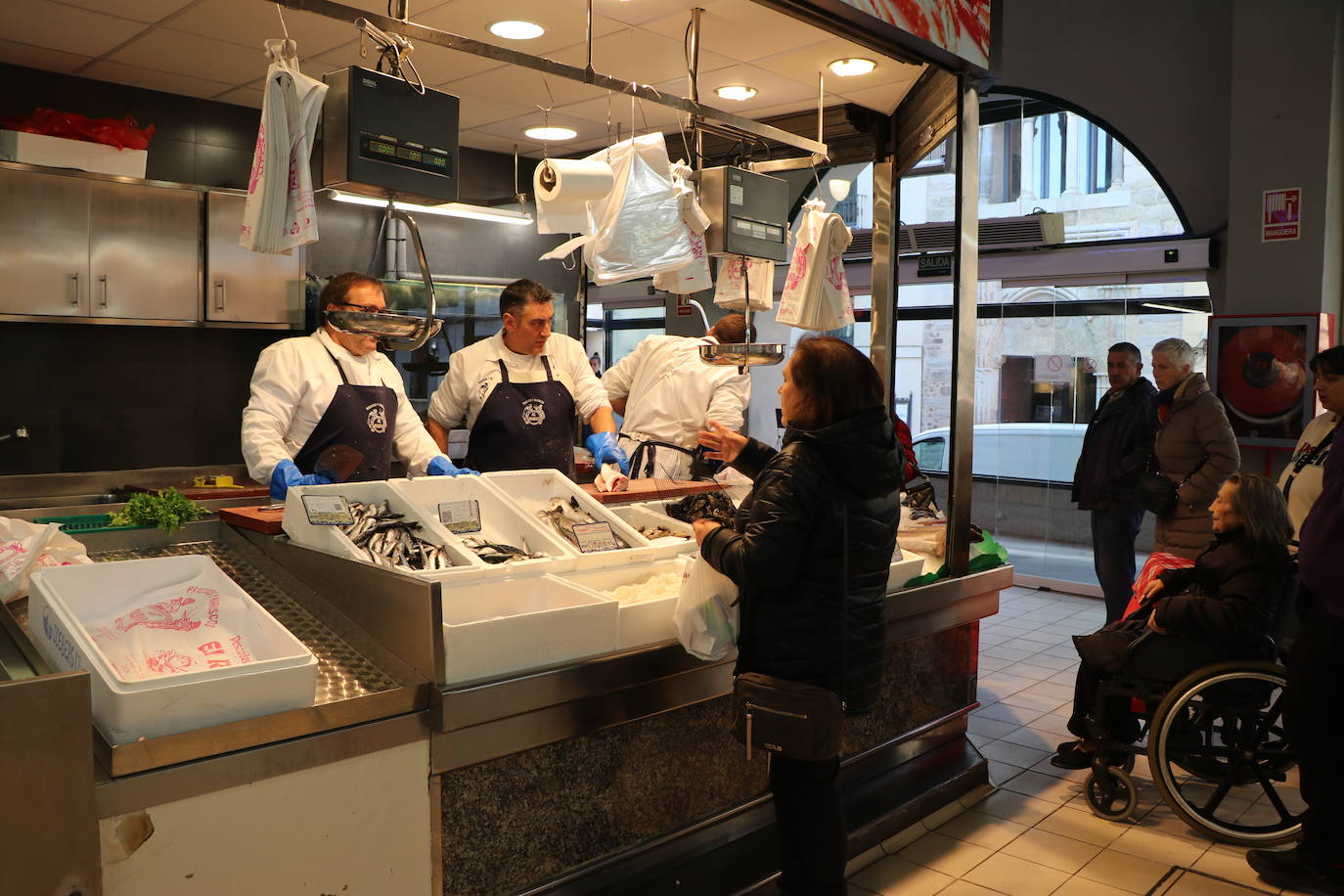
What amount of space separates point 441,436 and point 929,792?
253 cm

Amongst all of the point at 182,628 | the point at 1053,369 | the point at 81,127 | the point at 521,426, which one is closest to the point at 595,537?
the point at 182,628

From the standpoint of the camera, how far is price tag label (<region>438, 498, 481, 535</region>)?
2955 mm

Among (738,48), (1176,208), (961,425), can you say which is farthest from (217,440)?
(1176,208)

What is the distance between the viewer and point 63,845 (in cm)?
162

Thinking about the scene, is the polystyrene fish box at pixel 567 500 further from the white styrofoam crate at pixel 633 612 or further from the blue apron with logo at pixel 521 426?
the blue apron with logo at pixel 521 426

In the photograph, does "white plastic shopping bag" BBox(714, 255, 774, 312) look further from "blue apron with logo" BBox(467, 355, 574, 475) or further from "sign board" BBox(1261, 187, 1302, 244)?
"sign board" BBox(1261, 187, 1302, 244)

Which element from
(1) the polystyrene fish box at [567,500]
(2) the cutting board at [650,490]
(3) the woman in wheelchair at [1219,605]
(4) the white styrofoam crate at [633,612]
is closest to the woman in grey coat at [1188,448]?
(3) the woman in wheelchair at [1219,605]

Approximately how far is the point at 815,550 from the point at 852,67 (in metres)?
2.90

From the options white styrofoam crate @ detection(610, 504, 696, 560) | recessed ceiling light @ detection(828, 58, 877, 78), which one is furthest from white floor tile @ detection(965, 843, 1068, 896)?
recessed ceiling light @ detection(828, 58, 877, 78)

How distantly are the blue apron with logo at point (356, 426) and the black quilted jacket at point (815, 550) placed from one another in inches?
67.4

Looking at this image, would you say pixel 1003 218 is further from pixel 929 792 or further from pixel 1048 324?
pixel 929 792

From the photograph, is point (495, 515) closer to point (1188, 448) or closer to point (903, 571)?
point (903, 571)

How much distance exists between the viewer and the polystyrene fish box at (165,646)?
69.5 inches

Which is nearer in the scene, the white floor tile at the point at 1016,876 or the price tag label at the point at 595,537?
the price tag label at the point at 595,537
